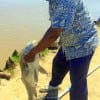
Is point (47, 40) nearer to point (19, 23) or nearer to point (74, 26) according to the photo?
point (74, 26)

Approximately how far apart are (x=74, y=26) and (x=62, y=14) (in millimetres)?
292

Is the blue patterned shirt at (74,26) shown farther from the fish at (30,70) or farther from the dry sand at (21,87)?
the dry sand at (21,87)

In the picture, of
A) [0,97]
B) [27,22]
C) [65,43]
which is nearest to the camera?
[65,43]

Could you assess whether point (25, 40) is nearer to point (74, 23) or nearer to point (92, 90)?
point (92, 90)

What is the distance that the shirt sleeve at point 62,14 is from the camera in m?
4.11

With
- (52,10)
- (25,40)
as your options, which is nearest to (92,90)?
(52,10)

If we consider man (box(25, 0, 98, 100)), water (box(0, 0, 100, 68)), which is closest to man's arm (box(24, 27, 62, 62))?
man (box(25, 0, 98, 100))

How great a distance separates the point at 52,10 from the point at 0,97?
2670 mm

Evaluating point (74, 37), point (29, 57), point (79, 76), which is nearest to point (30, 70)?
point (29, 57)

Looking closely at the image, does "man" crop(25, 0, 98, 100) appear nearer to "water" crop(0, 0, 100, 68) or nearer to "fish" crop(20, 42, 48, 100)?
"fish" crop(20, 42, 48, 100)

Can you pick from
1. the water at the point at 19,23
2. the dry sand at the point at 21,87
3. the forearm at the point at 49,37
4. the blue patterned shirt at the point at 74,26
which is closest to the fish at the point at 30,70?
the forearm at the point at 49,37

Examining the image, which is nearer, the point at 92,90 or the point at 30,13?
the point at 92,90

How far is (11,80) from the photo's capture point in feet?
23.9

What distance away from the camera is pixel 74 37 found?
14.4ft
